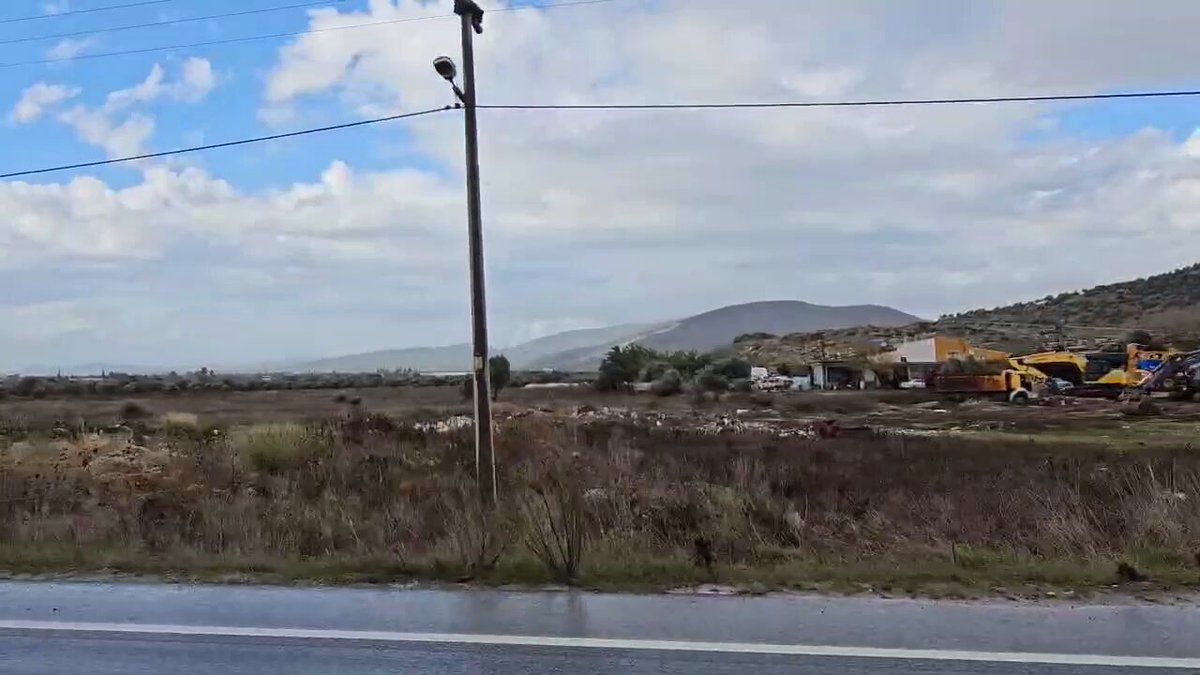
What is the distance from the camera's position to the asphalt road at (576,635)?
5.72 metres

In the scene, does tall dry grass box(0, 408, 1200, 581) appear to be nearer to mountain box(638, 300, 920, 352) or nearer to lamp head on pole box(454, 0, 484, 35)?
lamp head on pole box(454, 0, 484, 35)

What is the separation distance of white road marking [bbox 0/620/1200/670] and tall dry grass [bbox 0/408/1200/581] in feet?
5.67

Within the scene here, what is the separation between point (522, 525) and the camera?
401 inches

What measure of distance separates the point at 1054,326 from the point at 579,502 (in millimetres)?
74143

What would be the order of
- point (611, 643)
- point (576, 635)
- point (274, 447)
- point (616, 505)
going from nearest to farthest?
point (611, 643), point (576, 635), point (616, 505), point (274, 447)

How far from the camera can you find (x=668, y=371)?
6109 cm

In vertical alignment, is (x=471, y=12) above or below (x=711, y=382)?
above

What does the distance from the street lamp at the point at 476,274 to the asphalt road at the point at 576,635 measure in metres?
Result: 5.54

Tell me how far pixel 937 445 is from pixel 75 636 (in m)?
22.5

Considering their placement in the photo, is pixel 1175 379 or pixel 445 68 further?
pixel 1175 379

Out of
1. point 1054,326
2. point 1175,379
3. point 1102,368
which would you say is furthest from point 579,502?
point 1054,326

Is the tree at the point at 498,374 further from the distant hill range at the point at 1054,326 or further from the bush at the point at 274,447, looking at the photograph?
the bush at the point at 274,447

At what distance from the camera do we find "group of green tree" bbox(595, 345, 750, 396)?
2293 inches

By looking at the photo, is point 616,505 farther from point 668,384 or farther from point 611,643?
point 668,384
